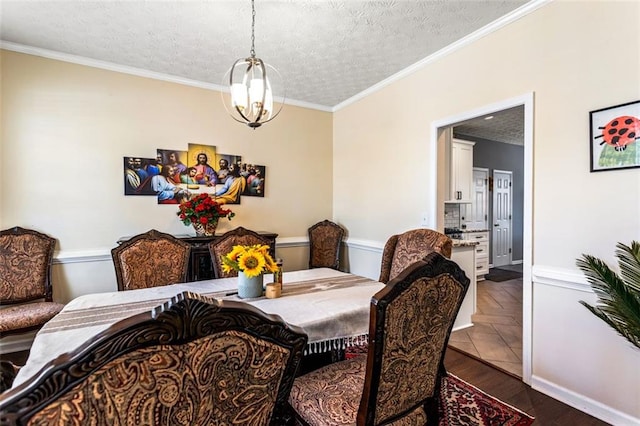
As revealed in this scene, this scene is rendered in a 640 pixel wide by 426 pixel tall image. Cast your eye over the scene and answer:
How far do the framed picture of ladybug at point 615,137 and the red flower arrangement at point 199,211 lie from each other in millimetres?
3333

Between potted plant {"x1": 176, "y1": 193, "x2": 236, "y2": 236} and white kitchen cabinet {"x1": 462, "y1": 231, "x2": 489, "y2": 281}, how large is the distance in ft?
14.4

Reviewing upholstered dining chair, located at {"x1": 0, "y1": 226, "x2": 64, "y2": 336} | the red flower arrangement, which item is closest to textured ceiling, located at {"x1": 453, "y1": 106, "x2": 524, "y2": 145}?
the red flower arrangement

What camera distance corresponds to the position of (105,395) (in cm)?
59

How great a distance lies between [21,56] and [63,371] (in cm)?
384

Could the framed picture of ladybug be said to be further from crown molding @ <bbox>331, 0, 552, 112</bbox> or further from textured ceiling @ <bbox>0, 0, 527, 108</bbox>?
textured ceiling @ <bbox>0, 0, 527, 108</bbox>

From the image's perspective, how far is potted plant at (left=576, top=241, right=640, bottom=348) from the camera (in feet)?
5.24

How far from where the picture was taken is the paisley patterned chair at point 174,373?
55 centimetres

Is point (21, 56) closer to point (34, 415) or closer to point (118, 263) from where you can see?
point (118, 263)

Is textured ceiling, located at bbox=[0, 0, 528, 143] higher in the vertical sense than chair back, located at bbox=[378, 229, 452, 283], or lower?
higher

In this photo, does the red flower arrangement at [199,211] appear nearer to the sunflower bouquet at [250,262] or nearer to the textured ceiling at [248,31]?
the textured ceiling at [248,31]

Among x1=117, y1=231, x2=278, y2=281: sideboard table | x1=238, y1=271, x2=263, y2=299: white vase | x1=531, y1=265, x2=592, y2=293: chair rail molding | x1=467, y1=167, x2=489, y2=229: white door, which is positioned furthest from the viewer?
x1=467, y1=167, x2=489, y2=229: white door

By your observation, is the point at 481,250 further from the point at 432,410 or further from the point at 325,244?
the point at 432,410

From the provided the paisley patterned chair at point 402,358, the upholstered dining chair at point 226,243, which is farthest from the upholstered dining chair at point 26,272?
the paisley patterned chair at point 402,358

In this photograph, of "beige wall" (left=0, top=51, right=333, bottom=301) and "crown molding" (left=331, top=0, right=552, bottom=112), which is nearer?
"crown molding" (left=331, top=0, right=552, bottom=112)
